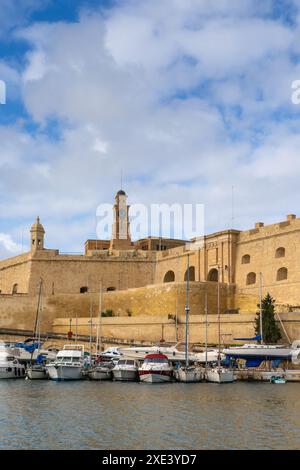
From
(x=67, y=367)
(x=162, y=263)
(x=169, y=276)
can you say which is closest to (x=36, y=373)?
(x=67, y=367)

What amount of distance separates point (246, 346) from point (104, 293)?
2178cm

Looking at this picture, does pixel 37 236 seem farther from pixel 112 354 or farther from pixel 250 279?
pixel 112 354

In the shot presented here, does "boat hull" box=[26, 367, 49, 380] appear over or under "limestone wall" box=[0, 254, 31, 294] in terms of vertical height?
under

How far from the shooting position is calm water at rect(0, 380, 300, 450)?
58.0 feet

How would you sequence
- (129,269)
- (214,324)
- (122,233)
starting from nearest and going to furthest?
(214,324) < (129,269) < (122,233)

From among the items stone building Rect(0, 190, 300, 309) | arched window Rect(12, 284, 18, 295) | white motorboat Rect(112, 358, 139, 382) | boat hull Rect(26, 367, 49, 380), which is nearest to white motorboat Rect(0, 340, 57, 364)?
boat hull Rect(26, 367, 49, 380)

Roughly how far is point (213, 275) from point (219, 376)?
22.3 m

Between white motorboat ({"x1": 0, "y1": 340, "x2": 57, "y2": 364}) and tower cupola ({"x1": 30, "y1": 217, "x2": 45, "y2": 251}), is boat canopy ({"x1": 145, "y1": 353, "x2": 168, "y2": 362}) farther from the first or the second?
tower cupola ({"x1": 30, "y1": 217, "x2": 45, "y2": 251})

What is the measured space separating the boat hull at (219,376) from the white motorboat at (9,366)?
414 inches

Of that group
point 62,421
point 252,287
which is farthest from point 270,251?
point 62,421

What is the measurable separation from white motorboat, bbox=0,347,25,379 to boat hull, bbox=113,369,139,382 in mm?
5749

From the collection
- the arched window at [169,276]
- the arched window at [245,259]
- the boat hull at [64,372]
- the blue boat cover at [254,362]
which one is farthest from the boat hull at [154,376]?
the arched window at [169,276]

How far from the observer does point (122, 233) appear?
220 feet
